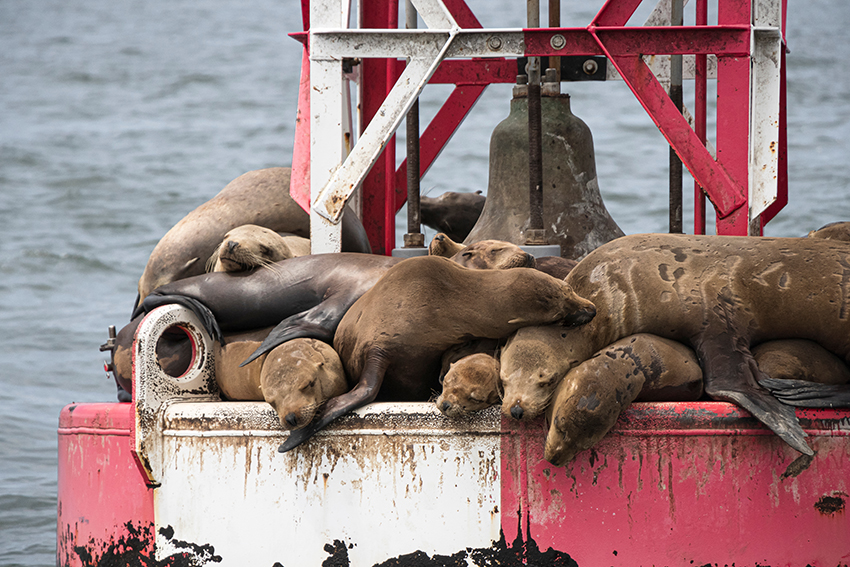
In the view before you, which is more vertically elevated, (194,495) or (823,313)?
(823,313)

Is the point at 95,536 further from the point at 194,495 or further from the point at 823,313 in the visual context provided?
the point at 823,313

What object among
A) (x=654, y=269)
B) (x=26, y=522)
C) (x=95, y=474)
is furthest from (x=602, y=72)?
(x=26, y=522)

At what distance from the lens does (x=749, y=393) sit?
3148 millimetres

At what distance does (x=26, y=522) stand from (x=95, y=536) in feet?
14.0

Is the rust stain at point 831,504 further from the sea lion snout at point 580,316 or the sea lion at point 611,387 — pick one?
the sea lion snout at point 580,316

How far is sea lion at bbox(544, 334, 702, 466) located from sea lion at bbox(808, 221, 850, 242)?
851mm

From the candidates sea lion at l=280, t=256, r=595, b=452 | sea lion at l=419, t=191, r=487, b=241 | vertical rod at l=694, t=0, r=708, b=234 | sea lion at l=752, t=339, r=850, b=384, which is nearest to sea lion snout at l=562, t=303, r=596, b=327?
sea lion at l=280, t=256, r=595, b=452

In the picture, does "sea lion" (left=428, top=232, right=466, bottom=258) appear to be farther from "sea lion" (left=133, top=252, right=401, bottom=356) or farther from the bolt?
the bolt

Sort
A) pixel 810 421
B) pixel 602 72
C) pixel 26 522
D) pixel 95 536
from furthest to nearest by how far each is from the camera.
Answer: pixel 26 522, pixel 602 72, pixel 95 536, pixel 810 421

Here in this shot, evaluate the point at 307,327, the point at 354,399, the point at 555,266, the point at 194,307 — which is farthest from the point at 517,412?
the point at 194,307

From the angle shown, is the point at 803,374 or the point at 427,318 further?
the point at 427,318

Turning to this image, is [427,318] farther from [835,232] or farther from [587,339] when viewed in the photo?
[835,232]

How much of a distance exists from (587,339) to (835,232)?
1150 millimetres

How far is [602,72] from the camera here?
618cm
